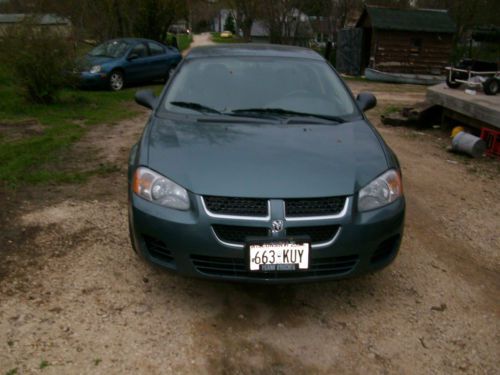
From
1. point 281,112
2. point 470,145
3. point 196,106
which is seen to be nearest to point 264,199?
point 281,112

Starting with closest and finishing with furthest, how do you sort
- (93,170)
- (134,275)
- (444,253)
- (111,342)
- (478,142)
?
1. (111,342)
2. (134,275)
3. (444,253)
4. (93,170)
5. (478,142)

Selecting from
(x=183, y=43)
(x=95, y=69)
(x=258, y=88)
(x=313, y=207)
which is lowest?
(x=183, y=43)

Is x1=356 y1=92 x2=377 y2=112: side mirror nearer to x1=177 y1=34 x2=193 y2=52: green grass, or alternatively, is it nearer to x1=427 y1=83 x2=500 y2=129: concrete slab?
x1=427 y1=83 x2=500 y2=129: concrete slab

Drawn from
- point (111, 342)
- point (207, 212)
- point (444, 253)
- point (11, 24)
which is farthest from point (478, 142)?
point (11, 24)

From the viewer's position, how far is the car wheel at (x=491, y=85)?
932 cm

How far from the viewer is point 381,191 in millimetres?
3125

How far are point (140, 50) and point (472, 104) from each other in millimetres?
10030

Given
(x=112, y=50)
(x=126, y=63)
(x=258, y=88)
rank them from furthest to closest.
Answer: (x=112, y=50) < (x=126, y=63) < (x=258, y=88)

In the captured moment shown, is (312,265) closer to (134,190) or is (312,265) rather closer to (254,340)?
(254,340)

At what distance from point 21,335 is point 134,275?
90 centimetres

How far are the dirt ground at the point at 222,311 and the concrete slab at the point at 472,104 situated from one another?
3448 millimetres

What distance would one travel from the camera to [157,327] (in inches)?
119

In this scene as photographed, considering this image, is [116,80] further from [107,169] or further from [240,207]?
[240,207]

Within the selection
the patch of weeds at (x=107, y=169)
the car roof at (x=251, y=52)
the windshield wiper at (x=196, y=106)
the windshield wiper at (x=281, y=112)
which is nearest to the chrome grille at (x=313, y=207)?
the windshield wiper at (x=281, y=112)
